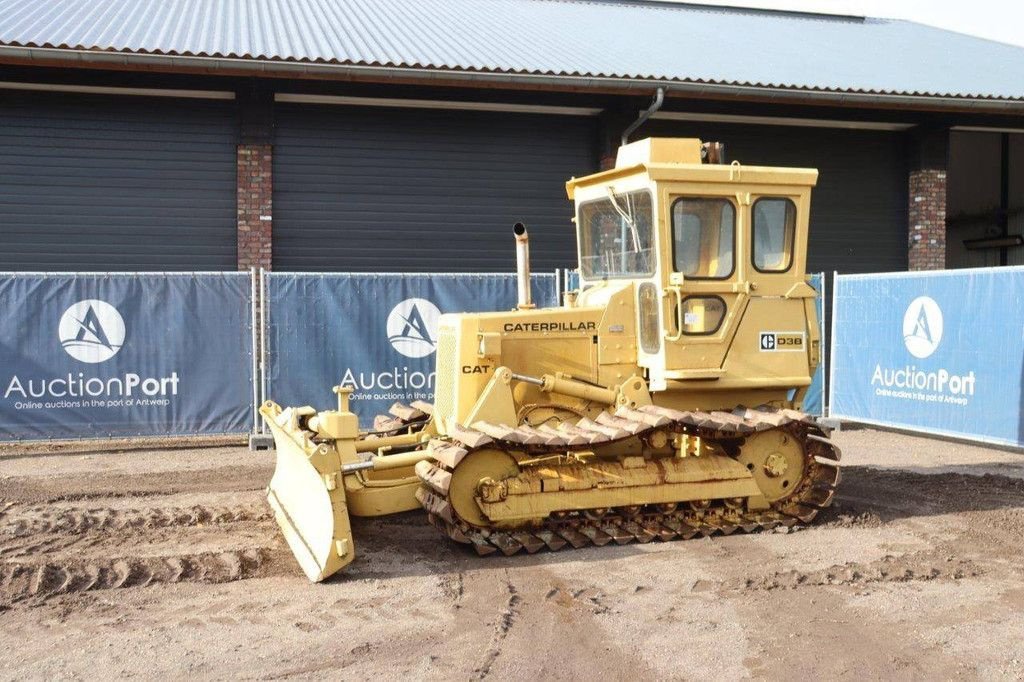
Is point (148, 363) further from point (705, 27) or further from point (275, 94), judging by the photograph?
point (705, 27)

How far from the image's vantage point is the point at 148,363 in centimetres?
1198

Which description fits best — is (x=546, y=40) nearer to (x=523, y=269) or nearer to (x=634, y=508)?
(x=523, y=269)

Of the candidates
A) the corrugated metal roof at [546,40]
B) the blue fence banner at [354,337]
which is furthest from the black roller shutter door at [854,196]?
the blue fence banner at [354,337]

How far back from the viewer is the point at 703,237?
7828 mm

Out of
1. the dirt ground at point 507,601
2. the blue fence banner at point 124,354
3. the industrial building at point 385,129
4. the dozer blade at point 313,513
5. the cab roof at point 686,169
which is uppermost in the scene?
the industrial building at point 385,129

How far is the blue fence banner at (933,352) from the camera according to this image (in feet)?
36.2

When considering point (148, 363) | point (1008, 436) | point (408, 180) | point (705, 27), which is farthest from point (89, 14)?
point (1008, 436)

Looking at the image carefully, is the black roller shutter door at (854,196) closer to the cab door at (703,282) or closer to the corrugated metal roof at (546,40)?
the corrugated metal roof at (546,40)

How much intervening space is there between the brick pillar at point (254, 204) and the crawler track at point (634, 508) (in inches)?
291

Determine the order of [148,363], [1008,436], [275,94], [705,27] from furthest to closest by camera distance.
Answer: [705,27], [275,94], [148,363], [1008,436]

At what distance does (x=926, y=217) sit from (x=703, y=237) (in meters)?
10.5

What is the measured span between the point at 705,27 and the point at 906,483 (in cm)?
1261

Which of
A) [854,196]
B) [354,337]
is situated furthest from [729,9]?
[354,337]

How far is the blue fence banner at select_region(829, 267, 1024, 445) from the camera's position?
1102 cm
